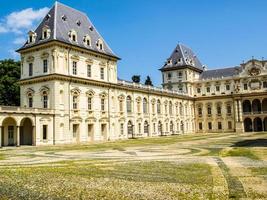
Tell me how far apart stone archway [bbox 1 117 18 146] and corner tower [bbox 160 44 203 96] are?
165 feet

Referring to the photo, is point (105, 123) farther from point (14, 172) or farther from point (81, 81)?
point (14, 172)

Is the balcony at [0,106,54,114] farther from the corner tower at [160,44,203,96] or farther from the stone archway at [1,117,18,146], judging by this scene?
the corner tower at [160,44,203,96]

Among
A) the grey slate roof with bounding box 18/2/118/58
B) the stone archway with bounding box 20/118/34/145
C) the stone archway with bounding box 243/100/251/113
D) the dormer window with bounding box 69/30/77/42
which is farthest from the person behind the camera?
the stone archway with bounding box 243/100/251/113

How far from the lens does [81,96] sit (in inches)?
1829

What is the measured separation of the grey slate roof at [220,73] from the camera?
82.9m

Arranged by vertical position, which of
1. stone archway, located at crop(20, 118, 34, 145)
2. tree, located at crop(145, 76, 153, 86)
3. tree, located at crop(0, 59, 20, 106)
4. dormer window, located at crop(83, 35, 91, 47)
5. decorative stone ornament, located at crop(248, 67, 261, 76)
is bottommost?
stone archway, located at crop(20, 118, 34, 145)

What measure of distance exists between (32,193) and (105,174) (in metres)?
4.07

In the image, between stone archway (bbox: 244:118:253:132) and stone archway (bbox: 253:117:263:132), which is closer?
stone archway (bbox: 253:117:263:132)

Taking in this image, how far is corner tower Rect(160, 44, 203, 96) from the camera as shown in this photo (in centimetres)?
8312

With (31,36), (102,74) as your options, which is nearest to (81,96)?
(102,74)

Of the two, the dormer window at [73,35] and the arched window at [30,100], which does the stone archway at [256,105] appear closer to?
the dormer window at [73,35]

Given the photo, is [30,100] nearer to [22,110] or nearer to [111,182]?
[22,110]

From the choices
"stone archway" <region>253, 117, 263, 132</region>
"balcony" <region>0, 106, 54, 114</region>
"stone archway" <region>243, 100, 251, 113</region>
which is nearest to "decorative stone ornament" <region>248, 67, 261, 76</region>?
"stone archway" <region>243, 100, 251, 113</region>

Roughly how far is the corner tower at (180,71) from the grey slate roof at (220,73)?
7.52 feet
